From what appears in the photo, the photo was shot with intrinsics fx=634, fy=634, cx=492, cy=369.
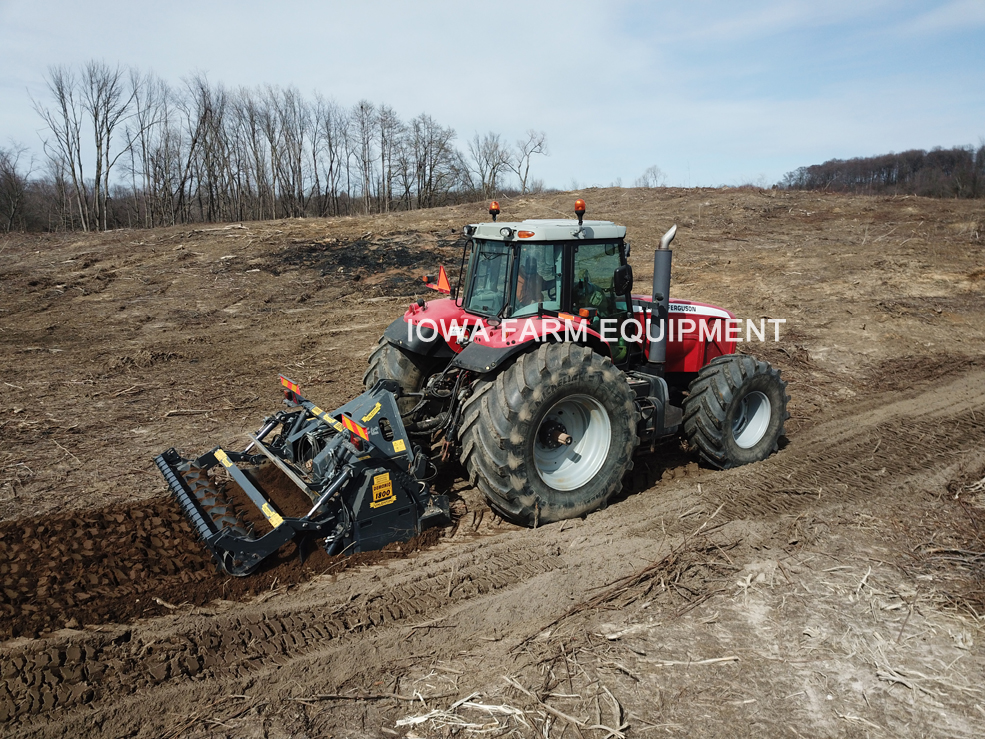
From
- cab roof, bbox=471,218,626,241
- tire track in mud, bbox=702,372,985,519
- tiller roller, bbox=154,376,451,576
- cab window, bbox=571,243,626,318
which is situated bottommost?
tire track in mud, bbox=702,372,985,519

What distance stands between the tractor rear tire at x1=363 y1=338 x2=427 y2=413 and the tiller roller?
76cm

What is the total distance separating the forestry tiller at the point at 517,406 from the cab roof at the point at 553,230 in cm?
2

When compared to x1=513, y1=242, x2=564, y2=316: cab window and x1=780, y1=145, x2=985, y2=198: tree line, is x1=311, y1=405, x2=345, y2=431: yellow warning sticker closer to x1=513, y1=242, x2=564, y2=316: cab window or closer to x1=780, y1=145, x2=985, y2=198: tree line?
x1=513, y1=242, x2=564, y2=316: cab window

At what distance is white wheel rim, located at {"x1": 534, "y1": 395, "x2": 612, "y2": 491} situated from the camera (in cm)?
462

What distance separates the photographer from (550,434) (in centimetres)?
463

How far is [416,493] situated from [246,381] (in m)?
4.85

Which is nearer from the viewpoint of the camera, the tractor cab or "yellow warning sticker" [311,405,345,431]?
"yellow warning sticker" [311,405,345,431]

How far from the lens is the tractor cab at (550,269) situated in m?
4.75

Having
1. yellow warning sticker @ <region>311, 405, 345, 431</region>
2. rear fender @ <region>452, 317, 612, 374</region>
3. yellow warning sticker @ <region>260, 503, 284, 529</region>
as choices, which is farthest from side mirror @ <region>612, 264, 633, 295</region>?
yellow warning sticker @ <region>260, 503, 284, 529</region>

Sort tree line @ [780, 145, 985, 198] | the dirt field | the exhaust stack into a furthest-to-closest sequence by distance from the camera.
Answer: tree line @ [780, 145, 985, 198], the exhaust stack, the dirt field

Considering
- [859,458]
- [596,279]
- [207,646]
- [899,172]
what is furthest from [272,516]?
[899,172]

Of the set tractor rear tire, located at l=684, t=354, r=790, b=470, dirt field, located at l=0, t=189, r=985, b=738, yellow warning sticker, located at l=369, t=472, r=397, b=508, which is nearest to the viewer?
dirt field, located at l=0, t=189, r=985, b=738

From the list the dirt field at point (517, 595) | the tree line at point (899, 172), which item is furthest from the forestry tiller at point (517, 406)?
the tree line at point (899, 172)

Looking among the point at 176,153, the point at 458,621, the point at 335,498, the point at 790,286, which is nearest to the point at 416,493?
the point at 335,498
